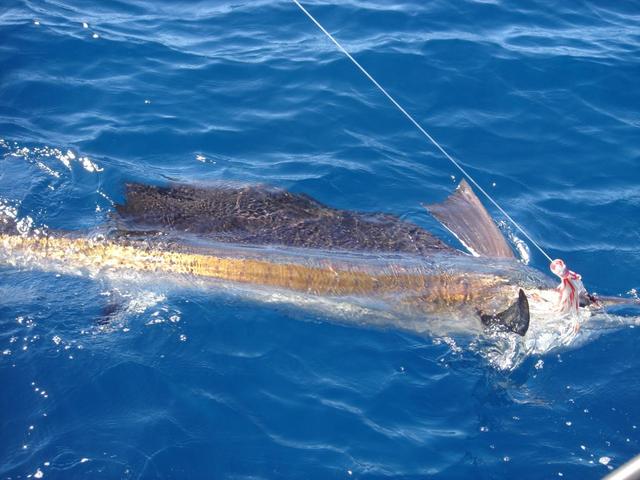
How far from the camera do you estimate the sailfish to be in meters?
6.07

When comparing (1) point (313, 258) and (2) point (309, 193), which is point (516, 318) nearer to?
(1) point (313, 258)

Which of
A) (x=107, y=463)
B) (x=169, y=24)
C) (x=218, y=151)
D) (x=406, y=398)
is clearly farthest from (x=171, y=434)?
(x=169, y=24)

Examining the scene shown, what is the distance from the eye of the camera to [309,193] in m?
7.69

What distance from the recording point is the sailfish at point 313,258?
607 centimetres

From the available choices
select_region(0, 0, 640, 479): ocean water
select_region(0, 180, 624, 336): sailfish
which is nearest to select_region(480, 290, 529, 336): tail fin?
select_region(0, 180, 624, 336): sailfish

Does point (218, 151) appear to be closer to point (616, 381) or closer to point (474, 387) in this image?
point (474, 387)

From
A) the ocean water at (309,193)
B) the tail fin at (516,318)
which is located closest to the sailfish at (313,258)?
the tail fin at (516,318)

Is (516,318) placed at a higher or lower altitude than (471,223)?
lower

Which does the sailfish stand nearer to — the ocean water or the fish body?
the fish body

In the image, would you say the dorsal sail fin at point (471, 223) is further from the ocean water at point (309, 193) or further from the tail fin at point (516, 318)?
the tail fin at point (516, 318)

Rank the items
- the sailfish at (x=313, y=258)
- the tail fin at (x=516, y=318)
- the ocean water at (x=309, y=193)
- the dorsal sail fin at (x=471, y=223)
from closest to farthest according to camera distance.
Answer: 1. the ocean water at (x=309, y=193)
2. the tail fin at (x=516, y=318)
3. the sailfish at (x=313, y=258)
4. the dorsal sail fin at (x=471, y=223)

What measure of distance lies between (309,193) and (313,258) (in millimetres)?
1596

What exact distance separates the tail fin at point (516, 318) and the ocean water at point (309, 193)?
334 mm

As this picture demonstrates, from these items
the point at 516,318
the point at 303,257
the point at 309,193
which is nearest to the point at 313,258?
the point at 303,257
